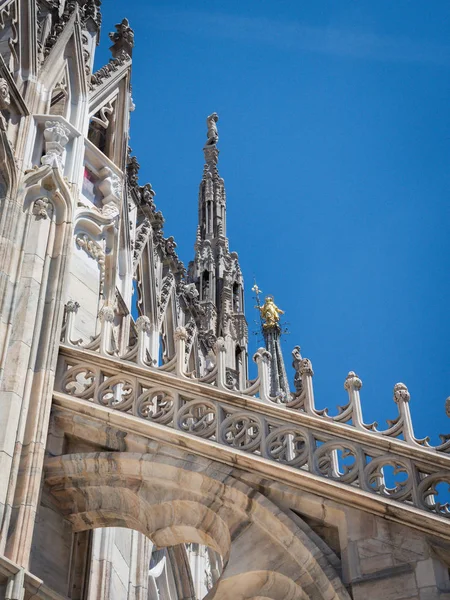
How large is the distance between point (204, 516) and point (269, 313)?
3648cm

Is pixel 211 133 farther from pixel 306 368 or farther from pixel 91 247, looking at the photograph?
pixel 306 368

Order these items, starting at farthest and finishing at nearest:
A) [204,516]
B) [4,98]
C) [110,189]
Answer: [110,189] → [4,98] → [204,516]

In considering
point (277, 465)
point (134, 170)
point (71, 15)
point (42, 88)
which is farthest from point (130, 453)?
point (134, 170)

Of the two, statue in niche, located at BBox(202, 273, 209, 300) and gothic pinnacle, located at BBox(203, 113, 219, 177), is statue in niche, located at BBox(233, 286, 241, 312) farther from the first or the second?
gothic pinnacle, located at BBox(203, 113, 219, 177)

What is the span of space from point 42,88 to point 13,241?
10.7 feet

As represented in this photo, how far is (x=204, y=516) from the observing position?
1093cm

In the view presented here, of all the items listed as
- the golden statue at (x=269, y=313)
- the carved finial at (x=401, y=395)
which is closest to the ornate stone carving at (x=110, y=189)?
the carved finial at (x=401, y=395)

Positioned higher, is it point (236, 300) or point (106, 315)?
point (236, 300)

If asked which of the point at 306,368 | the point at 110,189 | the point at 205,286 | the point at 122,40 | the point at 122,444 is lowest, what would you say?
the point at 122,444

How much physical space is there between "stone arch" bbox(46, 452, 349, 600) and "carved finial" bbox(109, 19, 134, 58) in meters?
9.02

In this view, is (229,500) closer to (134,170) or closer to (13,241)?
(13,241)

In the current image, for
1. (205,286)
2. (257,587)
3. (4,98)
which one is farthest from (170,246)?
(257,587)

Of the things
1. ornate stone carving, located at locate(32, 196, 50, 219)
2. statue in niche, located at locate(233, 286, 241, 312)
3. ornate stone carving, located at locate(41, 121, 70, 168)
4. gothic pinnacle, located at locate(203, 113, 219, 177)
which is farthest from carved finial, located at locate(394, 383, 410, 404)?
gothic pinnacle, located at locate(203, 113, 219, 177)

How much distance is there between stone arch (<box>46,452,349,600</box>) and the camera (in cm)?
1005
